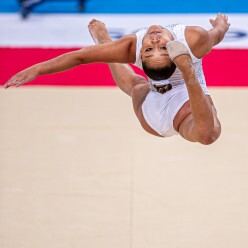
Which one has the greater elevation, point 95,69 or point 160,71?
point 160,71

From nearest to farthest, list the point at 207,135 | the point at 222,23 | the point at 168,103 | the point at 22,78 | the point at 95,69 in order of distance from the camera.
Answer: the point at 22,78
the point at 207,135
the point at 168,103
the point at 222,23
the point at 95,69

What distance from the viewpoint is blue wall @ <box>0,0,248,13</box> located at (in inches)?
315

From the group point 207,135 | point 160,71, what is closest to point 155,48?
point 160,71

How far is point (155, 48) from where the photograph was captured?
3.78 m

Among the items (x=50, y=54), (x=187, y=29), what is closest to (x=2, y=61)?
(x=50, y=54)

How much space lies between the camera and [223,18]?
439cm

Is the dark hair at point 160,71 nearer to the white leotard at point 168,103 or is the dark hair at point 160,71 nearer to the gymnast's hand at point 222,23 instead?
the white leotard at point 168,103

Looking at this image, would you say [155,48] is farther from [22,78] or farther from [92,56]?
[22,78]

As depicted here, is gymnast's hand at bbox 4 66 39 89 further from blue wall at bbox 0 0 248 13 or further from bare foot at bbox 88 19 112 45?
blue wall at bbox 0 0 248 13

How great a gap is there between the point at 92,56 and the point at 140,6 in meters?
4.53

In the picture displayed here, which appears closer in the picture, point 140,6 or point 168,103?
point 168,103

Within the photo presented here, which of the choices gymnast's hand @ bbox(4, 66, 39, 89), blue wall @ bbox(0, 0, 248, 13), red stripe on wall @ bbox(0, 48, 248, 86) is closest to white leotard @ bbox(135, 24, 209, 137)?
gymnast's hand @ bbox(4, 66, 39, 89)

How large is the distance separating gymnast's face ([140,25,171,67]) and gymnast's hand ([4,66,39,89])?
0.69 meters

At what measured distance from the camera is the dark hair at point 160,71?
12.6 ft
